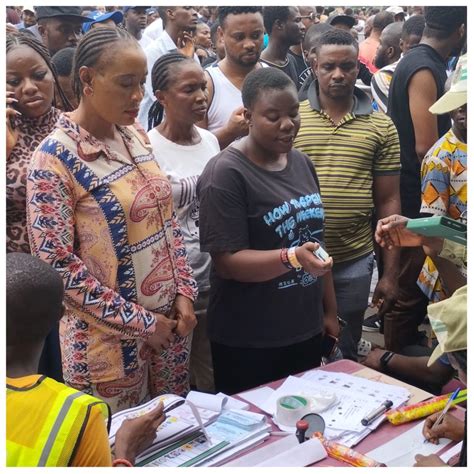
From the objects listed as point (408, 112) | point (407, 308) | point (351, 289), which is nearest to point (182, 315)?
point (351, 289)

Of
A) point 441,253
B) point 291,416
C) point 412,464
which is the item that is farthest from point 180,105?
point 412,464

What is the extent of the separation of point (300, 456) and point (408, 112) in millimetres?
2292

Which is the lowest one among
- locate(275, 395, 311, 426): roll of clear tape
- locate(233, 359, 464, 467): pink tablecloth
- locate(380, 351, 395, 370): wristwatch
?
locate(380, 351, 395, 370): wristwatch

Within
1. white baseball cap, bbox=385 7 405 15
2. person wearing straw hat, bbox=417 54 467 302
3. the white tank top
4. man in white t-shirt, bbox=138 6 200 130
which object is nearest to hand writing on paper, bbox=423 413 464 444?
person wearing straw hat, bbox=417 54 467 302

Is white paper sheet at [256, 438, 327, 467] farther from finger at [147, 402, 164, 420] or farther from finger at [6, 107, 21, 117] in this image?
finger at [6, 107, 21, 117]

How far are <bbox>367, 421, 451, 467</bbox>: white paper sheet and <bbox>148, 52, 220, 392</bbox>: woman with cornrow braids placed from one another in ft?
3.73

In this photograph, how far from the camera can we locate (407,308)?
143 inches

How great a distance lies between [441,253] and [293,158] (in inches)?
25.3

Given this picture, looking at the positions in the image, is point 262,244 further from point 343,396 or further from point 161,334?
point 343,396

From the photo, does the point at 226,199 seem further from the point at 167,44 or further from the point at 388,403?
the point at 167,44

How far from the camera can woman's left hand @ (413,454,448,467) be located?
1.91 m

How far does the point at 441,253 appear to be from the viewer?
2.47m

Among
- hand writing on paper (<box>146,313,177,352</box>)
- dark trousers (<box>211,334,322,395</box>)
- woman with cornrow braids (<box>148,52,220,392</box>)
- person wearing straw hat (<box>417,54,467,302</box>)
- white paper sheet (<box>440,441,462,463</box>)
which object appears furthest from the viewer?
person wearing straw hat (<box>417,54,467,302</box>)

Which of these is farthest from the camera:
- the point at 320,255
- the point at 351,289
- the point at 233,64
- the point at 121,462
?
the point at 233,64
